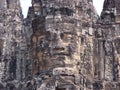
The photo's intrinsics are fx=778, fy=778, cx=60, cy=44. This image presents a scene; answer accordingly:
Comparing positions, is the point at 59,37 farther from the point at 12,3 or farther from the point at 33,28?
the point at 12,3

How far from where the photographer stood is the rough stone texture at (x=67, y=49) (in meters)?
32.8

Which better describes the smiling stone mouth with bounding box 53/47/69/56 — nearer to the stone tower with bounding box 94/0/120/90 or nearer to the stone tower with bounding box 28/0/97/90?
the stone tower with bounding box 28/0/97/90

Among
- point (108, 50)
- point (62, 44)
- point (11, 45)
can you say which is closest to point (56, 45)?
point (62, 44)

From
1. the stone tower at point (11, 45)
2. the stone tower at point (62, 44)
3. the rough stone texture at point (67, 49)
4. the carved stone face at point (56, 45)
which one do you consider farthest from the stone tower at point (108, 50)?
the stone tower at point (11, 45)

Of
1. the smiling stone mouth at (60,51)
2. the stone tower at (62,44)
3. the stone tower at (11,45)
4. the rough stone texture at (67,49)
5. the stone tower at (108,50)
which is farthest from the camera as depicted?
the stone tower at (11,45)

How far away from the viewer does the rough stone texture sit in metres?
32.8

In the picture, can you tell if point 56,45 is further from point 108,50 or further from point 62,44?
point 108,50

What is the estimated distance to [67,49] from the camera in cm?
3297

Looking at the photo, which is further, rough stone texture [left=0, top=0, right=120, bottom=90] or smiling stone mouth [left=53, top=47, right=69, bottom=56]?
smiling stone mouth [left=53, top=47, right=69, bottom=56]

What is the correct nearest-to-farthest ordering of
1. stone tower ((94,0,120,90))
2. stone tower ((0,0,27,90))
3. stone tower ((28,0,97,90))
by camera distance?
stone tower ((28,0,97,90)) < stone tower ((94,0,120,90)) < stone tower ((0,0,27,90))

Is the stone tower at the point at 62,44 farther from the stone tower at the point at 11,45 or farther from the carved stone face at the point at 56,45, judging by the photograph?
the stone tower at the point at 11,45

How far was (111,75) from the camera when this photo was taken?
34.6 m

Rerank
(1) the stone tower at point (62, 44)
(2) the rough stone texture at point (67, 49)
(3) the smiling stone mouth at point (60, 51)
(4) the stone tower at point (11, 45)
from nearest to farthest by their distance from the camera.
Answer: (1) the stone tower at point (62, 44) < (2) the rough stone texture at point (67, 49) < (3) the smiling stone mouth at point (60, 51) < (4) the stone tower at point (11, 45)

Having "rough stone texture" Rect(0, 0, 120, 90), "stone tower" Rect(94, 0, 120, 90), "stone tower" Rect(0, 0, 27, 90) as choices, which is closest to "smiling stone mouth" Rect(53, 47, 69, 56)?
"rough stone texture" Rect(0, 0, 120, 90)
